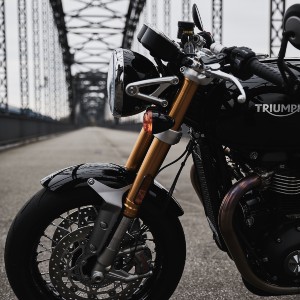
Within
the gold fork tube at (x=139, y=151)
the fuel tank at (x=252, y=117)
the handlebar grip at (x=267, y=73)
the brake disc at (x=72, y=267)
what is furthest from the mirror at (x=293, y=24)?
the brake disc at (x=72, y=267)

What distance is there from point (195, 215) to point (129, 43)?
6360 centimetres

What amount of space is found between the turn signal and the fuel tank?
16 centimetres

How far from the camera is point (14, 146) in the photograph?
47.3ft

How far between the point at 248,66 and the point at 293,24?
23 cm

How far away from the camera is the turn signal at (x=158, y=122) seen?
1.62 m

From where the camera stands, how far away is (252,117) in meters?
1.71

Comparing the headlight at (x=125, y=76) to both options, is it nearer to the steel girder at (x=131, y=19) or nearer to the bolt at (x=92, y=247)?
the bolt at (x=92, y=247)

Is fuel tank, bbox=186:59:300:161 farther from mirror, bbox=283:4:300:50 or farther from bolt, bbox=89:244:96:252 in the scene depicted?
bolt, bbox=89:244:96:252

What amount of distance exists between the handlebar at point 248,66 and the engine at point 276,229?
39 cm

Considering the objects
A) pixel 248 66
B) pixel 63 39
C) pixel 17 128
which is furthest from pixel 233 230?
pixel 63 39

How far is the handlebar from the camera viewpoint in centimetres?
153

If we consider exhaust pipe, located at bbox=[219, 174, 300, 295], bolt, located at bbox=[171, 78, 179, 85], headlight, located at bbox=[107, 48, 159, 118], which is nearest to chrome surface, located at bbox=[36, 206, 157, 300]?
exhaust pipe, located at bbox=[219, 174, 300, 295]

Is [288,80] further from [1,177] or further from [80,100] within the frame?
[80,100]

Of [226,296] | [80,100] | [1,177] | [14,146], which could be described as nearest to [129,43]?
[80,100]
